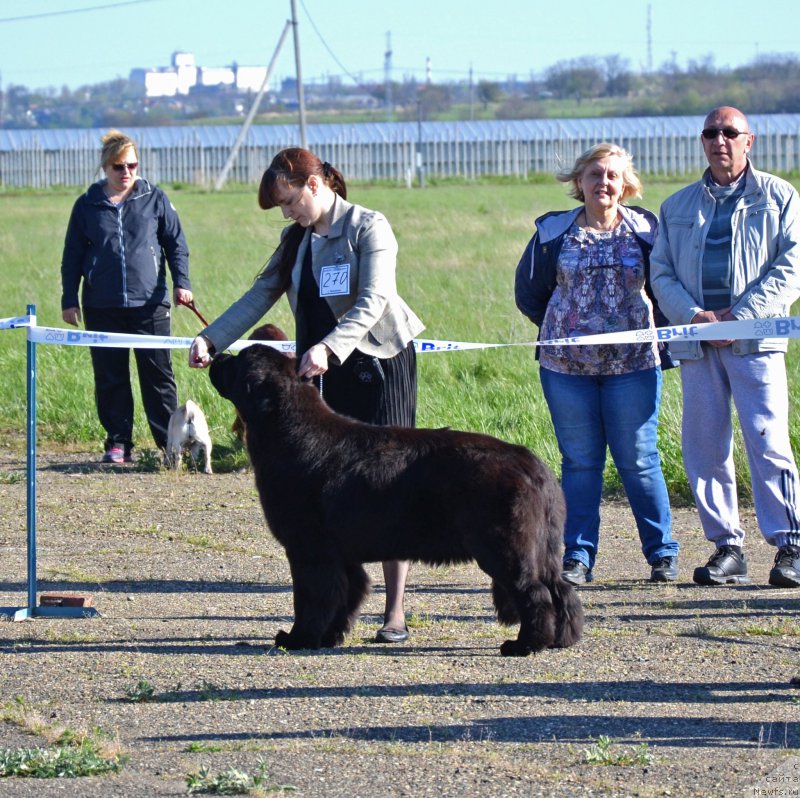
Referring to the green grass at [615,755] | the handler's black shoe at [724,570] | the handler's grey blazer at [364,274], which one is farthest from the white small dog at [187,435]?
the green grass at [615,755]

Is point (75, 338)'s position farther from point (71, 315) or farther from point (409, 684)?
point (71, 315)

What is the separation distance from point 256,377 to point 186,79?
19378 cm

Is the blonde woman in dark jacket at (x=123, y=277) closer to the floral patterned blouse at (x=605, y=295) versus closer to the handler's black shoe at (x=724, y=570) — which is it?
the floral patterned blouse at (x=605, y=295)

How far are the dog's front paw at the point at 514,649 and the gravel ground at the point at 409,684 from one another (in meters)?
0.06

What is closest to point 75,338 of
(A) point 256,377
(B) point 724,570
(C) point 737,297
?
(A) point 256,377

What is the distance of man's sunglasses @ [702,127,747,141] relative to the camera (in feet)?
20.1

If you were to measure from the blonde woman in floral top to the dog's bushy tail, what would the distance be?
1.20 m

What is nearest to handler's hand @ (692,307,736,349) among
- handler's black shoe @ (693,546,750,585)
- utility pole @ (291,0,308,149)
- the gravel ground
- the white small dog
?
handler's black shoe @ (693,546,750,585)

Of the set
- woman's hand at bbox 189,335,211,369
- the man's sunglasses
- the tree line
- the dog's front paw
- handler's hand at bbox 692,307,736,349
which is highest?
the tree line

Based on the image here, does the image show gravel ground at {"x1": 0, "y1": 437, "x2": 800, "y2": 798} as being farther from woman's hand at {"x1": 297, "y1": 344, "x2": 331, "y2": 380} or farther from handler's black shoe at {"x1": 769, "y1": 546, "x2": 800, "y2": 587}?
woman's hand at {"x1": 297, "y1": 344, "x2": 331, "y2": 380}

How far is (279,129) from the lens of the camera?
238 feet

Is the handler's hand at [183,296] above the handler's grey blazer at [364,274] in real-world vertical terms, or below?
below

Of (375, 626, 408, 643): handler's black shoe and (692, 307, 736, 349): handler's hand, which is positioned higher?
(692, 307, 736, 349): handler's hand

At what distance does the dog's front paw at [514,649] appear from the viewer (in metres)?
5.19
